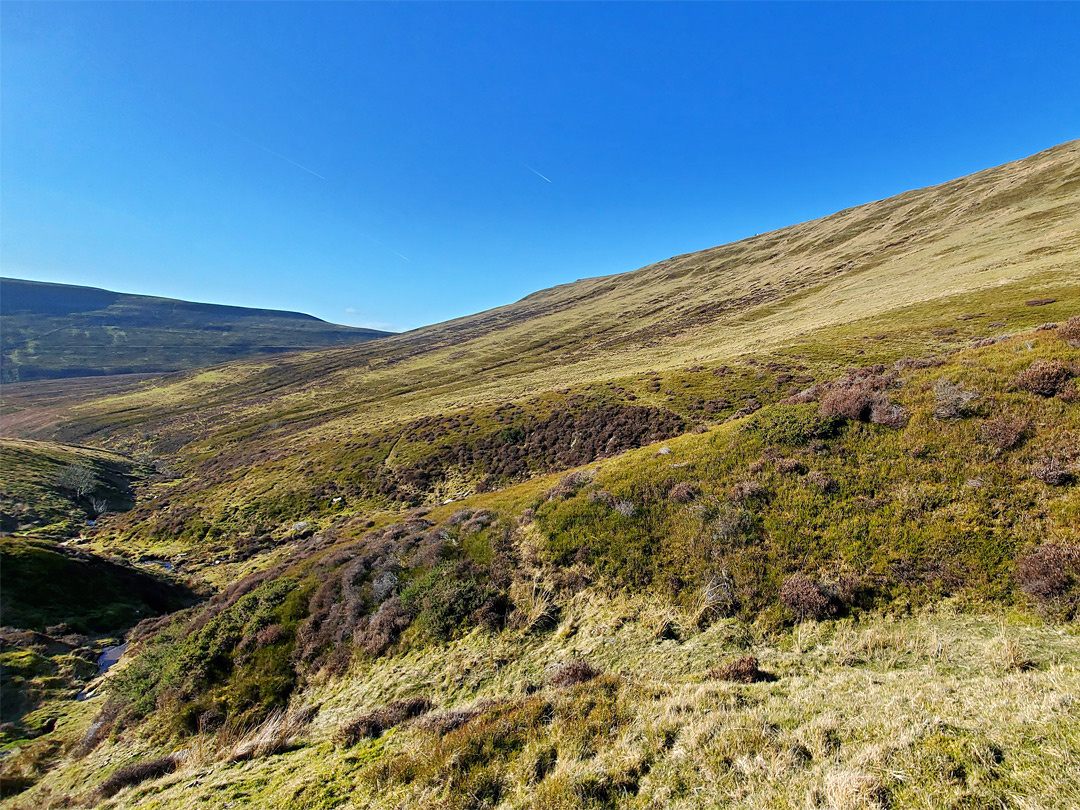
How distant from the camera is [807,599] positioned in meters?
11.3

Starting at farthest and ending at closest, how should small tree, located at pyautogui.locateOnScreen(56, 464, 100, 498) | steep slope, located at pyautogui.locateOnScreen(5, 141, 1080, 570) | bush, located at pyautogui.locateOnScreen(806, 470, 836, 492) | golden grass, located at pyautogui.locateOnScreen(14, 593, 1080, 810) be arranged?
small tree, located at pyautogui.locateOnScreen(56, 464, 100, 498), steep slope, located at pyautogui.locateOnScreen(5, 141, 1080, 570), bush, located at pyautogui.locateOnScreen(806, 470, 836, 492), golden grass, located at pyautogui.locateOnScreen(14, 593, 1080, 810)

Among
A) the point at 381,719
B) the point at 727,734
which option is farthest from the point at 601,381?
the point at 727,734

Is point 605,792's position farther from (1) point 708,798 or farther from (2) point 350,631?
(2) point 350,631

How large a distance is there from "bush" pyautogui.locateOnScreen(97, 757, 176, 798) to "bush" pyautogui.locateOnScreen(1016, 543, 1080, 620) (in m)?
24.2

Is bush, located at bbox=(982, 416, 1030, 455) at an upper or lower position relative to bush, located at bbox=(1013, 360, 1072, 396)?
lower

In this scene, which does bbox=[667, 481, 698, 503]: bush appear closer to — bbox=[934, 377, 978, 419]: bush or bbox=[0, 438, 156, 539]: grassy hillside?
bbox=[934, 377, 978, 419]: bush

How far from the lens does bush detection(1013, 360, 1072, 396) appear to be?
13.9m

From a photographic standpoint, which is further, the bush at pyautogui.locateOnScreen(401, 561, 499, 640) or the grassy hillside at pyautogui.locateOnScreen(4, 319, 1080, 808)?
the bush at pyautogui.locateOnScreen(401, 561, 499, 640)

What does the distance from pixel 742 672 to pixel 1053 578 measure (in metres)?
7.71

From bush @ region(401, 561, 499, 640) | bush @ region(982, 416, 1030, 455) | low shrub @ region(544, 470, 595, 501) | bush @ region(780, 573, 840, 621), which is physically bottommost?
bush @ region(401, 561, 499, 640)

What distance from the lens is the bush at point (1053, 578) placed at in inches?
348

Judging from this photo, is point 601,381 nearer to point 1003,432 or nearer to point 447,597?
point 1003,432

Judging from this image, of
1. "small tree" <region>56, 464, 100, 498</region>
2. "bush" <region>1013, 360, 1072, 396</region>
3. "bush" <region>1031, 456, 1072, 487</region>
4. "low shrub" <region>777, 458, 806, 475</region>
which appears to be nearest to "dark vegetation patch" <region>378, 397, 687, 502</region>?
"low shrub" <region>777, 458, 806, 475</region>

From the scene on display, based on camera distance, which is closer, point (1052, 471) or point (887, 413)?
point (1052, 471)
